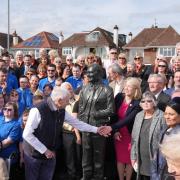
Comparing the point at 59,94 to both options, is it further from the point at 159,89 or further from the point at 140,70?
the point at 140,70

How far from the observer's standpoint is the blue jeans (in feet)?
18.3

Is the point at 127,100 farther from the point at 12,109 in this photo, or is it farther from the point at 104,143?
the point at 12,109

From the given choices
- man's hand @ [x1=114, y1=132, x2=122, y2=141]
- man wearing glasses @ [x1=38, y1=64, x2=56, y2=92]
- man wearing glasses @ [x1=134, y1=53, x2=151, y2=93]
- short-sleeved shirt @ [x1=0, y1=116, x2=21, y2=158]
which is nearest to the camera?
short-sleeved shirt @ [x1=0, y1=116, x2=21, y2=158]

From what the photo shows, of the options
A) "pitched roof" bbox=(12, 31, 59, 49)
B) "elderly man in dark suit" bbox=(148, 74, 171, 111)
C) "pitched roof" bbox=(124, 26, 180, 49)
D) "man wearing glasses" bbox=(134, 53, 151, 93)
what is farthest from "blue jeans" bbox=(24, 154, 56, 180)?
"pitched roof" bbox=(12, 31, 59, 49)

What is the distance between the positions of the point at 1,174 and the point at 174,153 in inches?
164

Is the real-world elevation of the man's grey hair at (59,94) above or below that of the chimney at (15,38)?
below

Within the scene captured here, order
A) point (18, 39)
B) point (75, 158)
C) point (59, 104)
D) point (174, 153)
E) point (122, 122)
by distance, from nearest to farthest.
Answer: point (174, 153) → point (59, 104) → point (122, 122) → point (75, 158) → point (18, 39)

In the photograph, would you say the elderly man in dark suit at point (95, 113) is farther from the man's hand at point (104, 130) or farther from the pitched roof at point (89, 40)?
the pitched roof at point (89, 40)

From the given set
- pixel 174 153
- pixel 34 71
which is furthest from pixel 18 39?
pixel 174 153

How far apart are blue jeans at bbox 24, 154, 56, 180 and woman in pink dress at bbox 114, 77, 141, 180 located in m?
1.29

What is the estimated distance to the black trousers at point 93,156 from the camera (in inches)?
256

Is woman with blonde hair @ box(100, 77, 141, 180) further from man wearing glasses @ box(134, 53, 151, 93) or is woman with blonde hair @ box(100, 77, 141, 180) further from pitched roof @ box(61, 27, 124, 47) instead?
pitched roof @ box(61, 27, 124, 47)

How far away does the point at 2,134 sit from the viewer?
6.45 meters

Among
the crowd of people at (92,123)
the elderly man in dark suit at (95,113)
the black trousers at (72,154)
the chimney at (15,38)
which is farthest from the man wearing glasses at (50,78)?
the chimney at (15,38)
